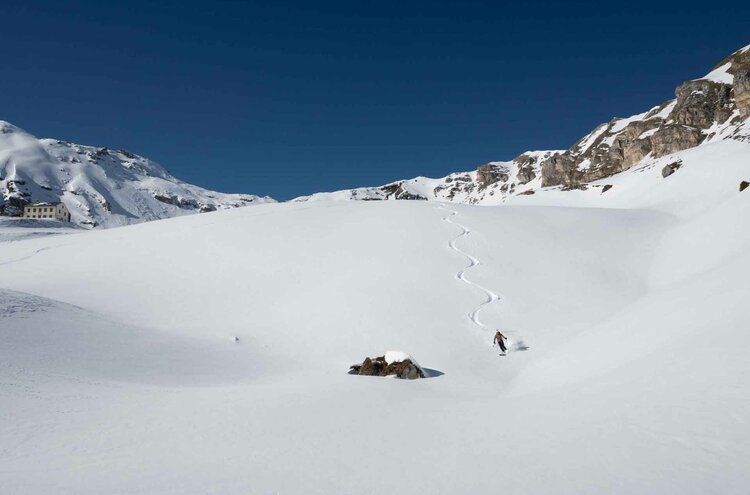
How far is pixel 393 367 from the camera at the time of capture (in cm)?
1747

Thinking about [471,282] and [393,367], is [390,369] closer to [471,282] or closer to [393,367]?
[393,367]

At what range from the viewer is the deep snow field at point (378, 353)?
23.5 ft

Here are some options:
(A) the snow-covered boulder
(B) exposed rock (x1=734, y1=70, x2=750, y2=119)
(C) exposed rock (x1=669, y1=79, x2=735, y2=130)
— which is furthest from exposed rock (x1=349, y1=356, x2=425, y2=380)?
(C) exposed rock (x1=669, y1=79, x2=735, y2=130)

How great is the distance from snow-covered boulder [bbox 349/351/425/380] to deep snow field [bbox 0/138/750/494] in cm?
74

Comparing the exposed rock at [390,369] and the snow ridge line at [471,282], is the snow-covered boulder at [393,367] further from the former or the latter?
the snow ridge line at [471,282]

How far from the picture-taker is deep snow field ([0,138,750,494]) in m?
7.16

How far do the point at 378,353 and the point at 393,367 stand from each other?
365cm

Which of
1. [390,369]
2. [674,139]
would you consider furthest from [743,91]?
[390,369]

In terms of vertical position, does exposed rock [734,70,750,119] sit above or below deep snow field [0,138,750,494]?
above

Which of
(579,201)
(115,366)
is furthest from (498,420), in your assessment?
(579,201)

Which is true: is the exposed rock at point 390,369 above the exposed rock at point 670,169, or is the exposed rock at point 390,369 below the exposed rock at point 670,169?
below

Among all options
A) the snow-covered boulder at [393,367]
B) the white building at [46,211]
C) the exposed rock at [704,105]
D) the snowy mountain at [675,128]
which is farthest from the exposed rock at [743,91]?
the white building at [46,211]

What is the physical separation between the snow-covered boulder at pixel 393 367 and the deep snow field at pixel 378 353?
740mm

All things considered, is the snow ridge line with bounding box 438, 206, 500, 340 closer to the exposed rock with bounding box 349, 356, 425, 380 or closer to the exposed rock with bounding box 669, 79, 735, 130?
the exposed rock with bounding box 349, 356, 425, 380
